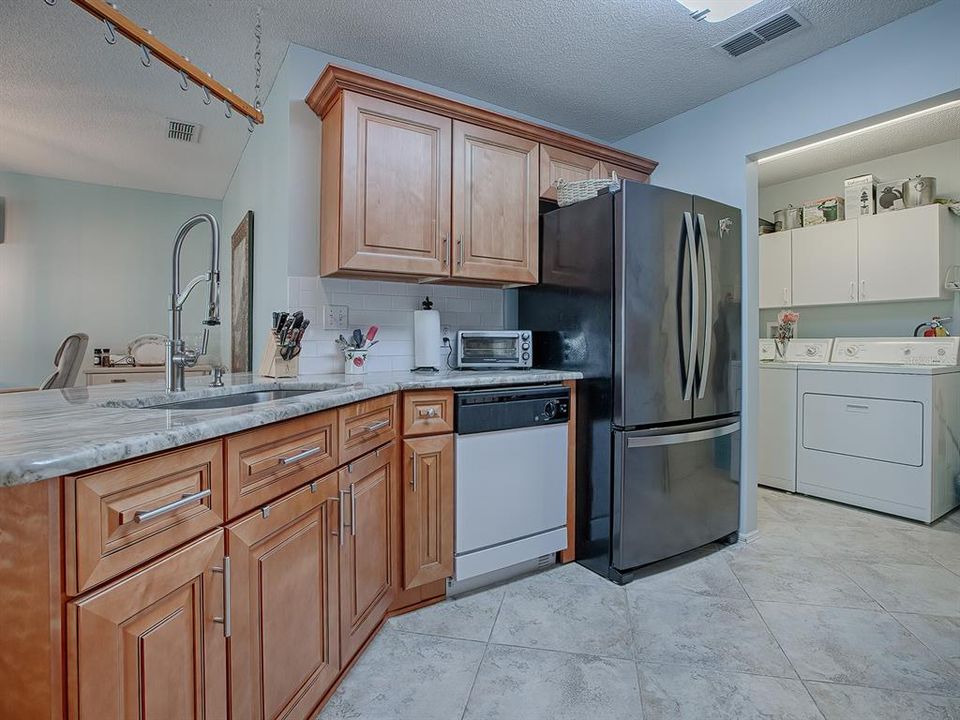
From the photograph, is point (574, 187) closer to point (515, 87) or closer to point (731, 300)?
point (515, 87)

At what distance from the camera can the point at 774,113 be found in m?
2.55

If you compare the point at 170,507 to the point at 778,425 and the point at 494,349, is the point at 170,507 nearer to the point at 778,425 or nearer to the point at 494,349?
the point at 494,349

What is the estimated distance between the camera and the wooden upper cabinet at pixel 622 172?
2.89 meters

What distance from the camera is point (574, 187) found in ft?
8.15

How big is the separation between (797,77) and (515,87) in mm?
1403

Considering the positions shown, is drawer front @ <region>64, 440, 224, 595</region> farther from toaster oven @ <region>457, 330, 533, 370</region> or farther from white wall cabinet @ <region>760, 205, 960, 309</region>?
white wall cabinet @ <region>760, 205, 960, 309</region>

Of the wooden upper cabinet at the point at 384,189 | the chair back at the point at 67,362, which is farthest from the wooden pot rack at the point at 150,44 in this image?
the chair back at the point at 67,362

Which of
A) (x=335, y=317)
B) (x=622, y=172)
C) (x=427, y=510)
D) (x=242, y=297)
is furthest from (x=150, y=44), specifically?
(x=622, y=172)

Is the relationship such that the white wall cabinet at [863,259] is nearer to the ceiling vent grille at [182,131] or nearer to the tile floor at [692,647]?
the tile floor at [692,647]

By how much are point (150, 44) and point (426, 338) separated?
156 cm

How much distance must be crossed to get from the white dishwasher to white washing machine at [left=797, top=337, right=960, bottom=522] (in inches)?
83.9

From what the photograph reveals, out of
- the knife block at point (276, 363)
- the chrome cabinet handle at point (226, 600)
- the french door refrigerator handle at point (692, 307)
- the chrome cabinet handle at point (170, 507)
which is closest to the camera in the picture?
the chrome cabinet handle at point (170, 507)

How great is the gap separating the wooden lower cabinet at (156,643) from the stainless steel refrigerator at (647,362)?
1657 millimetres

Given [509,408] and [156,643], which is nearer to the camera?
[156,643]
